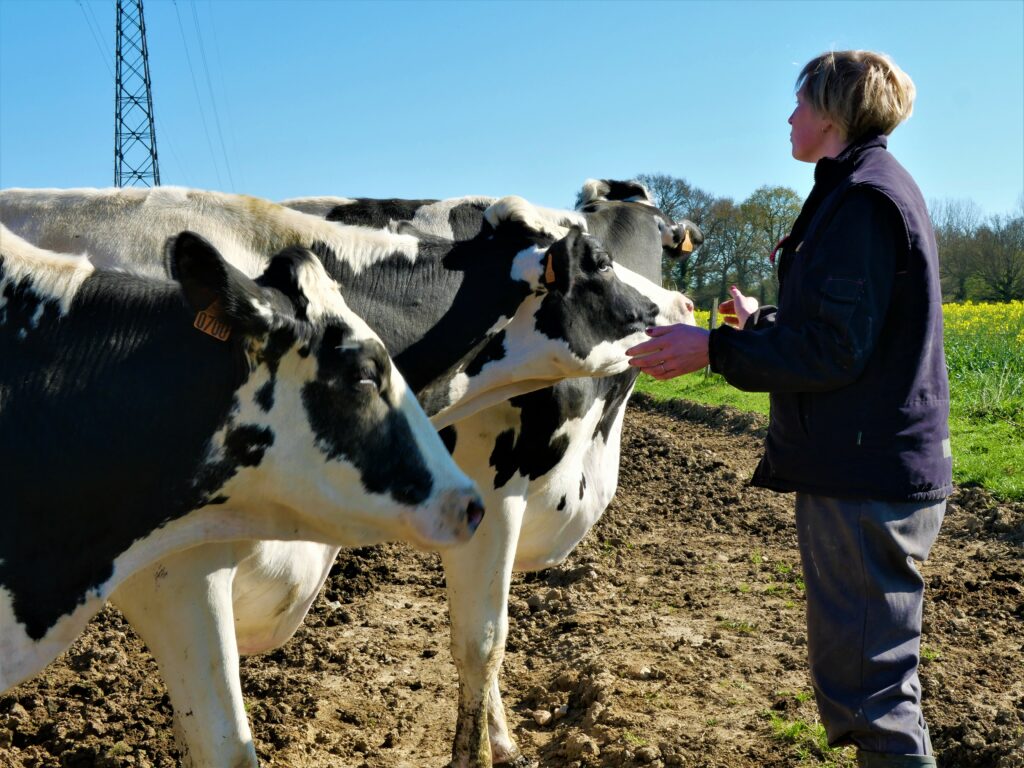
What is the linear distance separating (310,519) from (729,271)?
3505cm

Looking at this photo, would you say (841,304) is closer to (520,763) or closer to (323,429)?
(323,429)

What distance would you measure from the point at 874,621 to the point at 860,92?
149cm

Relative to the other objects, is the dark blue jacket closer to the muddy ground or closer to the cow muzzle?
the cow muzzle

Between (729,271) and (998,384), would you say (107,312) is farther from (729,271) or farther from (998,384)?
(729,271)

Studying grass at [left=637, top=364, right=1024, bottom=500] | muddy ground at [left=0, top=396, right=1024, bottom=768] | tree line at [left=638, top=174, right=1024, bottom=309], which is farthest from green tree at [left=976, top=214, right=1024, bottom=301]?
muddy ground at [left=0, top=396, right=1024, bottom=768]

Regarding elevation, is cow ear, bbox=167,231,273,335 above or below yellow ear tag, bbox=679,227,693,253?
below

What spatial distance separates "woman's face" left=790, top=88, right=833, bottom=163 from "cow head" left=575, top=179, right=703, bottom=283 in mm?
2096

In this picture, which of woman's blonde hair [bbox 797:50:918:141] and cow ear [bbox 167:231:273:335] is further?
woman's blonde hair [bbox 797:50:918:141]

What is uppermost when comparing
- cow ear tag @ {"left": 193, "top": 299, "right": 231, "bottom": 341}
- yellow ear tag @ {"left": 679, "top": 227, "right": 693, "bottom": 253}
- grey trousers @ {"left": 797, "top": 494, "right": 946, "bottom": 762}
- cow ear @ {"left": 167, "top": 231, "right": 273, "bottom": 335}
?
yellow ear tag @ {"left": 679, "top": 227, "right": 693, "bottom": 253}

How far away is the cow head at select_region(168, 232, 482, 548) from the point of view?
268cm

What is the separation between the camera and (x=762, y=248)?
1405 inches

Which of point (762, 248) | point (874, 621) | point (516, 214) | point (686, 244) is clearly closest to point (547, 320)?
point (516, 214)

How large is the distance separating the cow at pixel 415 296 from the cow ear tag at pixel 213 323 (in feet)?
2.68

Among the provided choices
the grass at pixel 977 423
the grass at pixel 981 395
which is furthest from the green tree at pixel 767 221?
the grass at pixel 977 423
